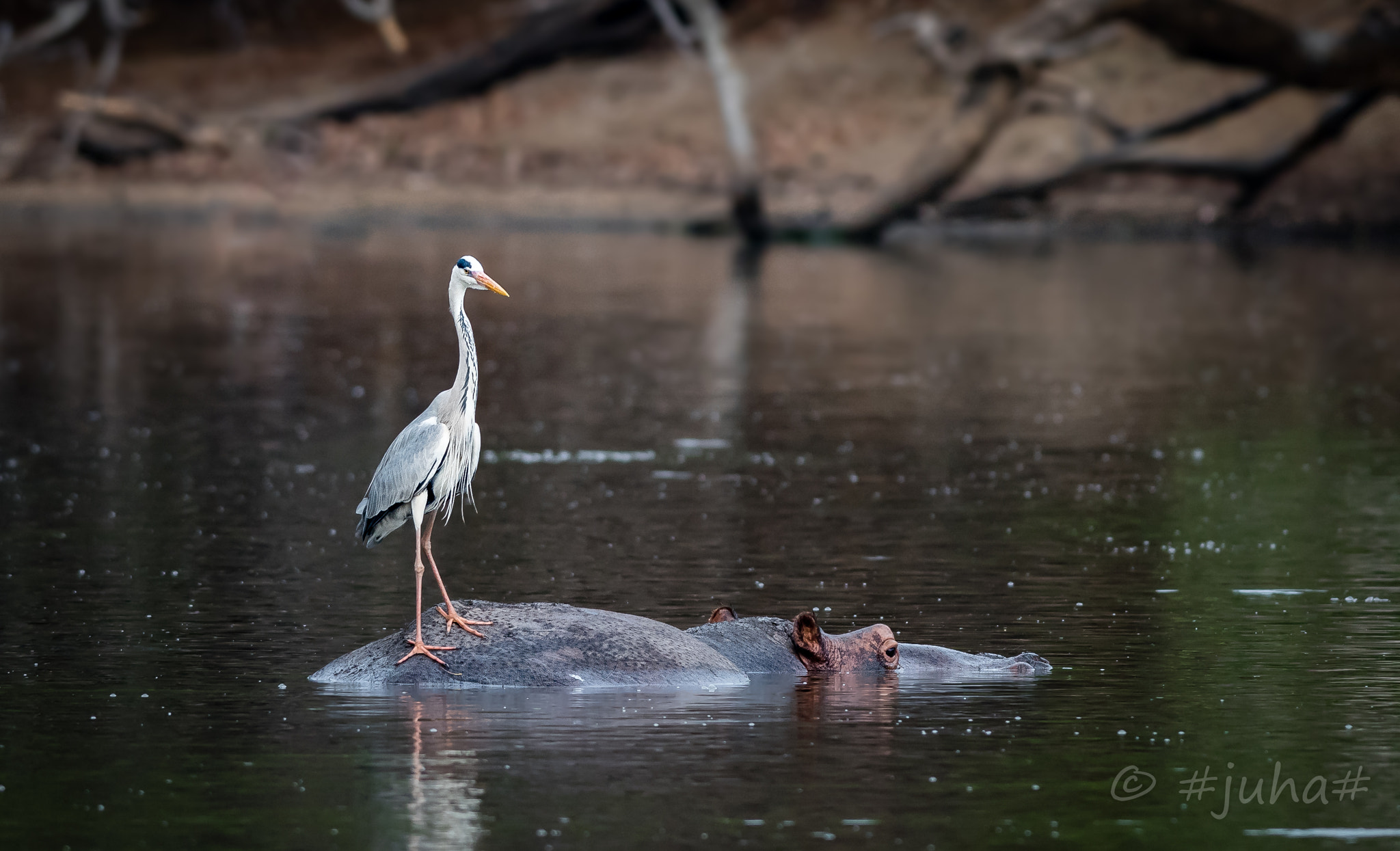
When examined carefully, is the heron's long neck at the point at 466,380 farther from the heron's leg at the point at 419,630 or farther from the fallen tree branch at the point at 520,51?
the fallen tree branch at the point at 520,51

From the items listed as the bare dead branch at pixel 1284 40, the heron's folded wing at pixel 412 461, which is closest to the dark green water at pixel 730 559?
the heron's folded wing at pixel 412 461

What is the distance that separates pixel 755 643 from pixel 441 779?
2.42 meters

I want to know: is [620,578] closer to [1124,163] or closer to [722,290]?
[722,290]

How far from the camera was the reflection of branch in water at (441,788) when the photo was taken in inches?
325

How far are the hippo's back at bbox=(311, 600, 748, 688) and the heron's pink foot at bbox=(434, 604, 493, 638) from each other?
0.08 ft

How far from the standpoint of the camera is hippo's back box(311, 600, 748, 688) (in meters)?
10.6

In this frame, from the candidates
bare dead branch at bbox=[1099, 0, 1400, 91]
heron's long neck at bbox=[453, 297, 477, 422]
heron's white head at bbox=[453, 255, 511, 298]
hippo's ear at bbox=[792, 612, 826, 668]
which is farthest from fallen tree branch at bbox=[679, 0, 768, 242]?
heron's long neck at bbox=[453, 297, 477, 422]

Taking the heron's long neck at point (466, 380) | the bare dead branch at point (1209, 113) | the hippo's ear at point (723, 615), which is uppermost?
the bare dead branch at point (1209, 113)

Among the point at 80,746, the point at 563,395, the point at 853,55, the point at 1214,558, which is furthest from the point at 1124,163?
the point at 80,746

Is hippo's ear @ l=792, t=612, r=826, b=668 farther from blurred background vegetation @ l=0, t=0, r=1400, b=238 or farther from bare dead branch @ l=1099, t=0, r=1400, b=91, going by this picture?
blurred background vegetation @ l=0, t=0, r=1400, b=238

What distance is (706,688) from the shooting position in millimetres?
10703

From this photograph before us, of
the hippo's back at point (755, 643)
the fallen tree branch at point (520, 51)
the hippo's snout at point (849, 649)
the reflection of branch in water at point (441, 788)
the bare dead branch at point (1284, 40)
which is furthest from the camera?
the fallen tree branch at point (520, 51)

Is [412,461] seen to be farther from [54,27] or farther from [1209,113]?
[54,27]

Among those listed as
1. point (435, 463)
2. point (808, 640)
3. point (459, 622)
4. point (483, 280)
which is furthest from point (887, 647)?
point (483, 280)
